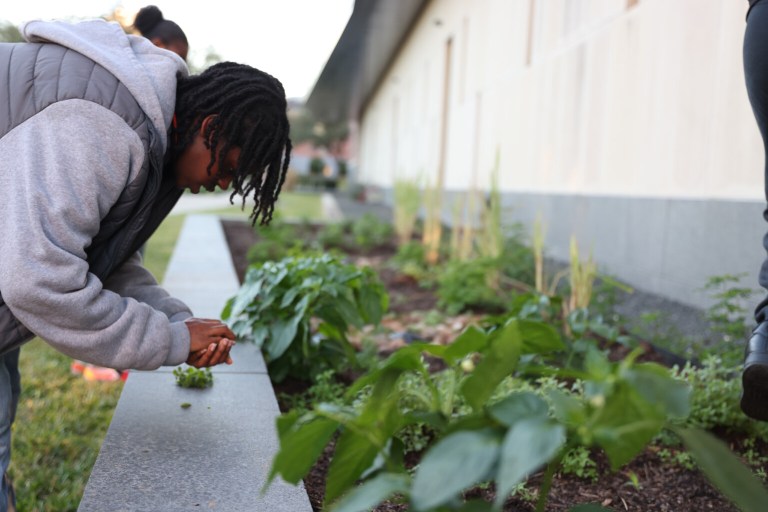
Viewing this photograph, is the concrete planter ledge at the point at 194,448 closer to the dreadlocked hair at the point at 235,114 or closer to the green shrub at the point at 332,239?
the dreadlocked hair at the point at 235,114

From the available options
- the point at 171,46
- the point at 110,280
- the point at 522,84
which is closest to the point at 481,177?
the point at 522,84

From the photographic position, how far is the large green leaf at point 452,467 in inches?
28.9

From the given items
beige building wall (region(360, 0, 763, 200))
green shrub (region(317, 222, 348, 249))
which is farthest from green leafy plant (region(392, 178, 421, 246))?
beige building wall (region(360, 0, 763, 200))

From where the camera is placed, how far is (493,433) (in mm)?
845

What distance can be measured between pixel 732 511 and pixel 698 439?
3.95 ft

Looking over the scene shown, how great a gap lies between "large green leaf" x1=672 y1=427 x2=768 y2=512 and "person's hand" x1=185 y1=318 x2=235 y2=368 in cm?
132

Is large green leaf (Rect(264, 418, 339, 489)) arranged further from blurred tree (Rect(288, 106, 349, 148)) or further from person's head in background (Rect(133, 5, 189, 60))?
blurred tree (Rect(288, 106, 349, 148))

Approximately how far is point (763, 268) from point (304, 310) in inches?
57.0

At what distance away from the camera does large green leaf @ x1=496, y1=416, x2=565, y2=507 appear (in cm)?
70

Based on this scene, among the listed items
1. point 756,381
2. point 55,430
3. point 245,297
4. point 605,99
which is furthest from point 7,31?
point 756,381

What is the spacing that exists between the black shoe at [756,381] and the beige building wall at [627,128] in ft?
5.00

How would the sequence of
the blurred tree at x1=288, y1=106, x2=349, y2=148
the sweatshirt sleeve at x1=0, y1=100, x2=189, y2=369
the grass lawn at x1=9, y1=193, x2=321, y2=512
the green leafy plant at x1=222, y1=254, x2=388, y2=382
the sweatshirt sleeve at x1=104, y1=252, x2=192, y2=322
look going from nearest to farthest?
1. the sweatshirt sleeve at x1=0, y1=100, x2=189, y2=369
2. the sweatshirt sleeve at x1=104, y1=252, x2=192, y2=322
3. the grass lawn at x1=9, y1=193, x2=321, y2=512
4. the green leafy plant at x1=222, y1=254, x2=388, y2=382
5. the blurred tree at x1=288, y1=106, x2=349, y2=148

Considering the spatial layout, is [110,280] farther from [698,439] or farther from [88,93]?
[698,439]

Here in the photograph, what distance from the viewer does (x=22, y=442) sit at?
8.86 ft
